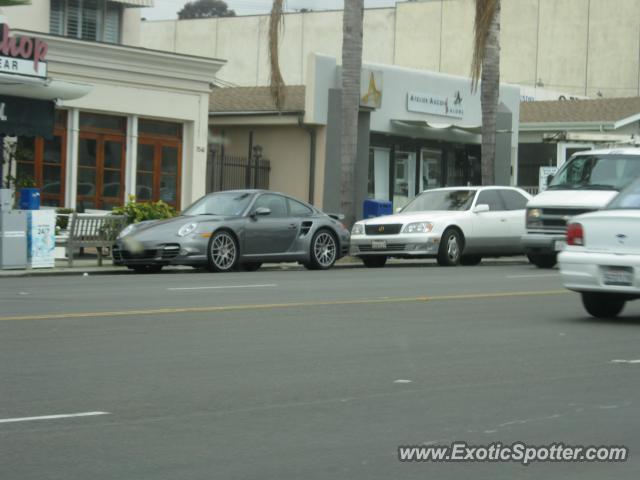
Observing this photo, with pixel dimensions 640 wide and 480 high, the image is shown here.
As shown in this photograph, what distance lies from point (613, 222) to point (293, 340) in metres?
4.01

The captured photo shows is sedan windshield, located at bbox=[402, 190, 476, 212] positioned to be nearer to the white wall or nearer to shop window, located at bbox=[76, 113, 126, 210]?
shop window, located at bbox=[76, 113, 126, 210]

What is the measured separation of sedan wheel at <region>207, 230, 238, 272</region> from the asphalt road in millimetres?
5166

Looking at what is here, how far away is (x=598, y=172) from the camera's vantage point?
2289 centimetres

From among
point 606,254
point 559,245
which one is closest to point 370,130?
point 559,245

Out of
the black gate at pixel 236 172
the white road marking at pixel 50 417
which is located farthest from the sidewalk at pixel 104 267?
the white road marking at pixel 50 417

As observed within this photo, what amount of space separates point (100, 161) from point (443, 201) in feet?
28.8

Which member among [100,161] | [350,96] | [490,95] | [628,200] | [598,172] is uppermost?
[490,95]

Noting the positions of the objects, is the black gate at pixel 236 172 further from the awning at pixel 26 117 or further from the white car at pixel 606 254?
the white car at pixel 606 254

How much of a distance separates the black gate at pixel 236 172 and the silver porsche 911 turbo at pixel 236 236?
10.2m

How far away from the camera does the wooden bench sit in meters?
22.4

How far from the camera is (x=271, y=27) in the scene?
26812mm

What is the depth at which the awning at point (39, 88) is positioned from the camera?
23078mm

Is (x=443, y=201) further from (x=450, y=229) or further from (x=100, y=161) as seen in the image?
(x=100, y=161)

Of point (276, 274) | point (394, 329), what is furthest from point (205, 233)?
point (394, 329)
